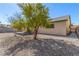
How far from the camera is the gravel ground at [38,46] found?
7.74 feet

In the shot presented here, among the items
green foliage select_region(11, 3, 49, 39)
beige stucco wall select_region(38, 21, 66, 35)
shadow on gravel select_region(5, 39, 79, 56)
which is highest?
green foliage select_region(11, 3, 49, 39)

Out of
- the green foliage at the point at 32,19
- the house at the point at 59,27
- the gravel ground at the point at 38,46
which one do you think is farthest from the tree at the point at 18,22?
the house at the point at 59,27

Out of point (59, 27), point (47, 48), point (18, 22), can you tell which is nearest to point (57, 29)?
point (59, 27)

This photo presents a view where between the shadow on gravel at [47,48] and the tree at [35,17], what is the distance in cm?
15

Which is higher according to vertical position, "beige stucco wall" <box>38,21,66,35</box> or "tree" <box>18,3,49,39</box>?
"tree" <box>18,3,49,39</box>

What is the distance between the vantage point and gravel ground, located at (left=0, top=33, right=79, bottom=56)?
236cm

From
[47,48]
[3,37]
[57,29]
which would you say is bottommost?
[47,48]

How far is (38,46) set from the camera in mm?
2506

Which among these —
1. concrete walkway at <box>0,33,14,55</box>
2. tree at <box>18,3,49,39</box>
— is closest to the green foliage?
tree at <box>18,3,49,39</box>

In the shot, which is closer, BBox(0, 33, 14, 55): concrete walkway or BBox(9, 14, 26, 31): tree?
BBox(0, 33, 14, 55): concrete walkway

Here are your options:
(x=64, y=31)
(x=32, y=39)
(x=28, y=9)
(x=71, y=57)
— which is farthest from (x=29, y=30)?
(x=71, y=57)

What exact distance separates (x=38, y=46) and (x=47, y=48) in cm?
16

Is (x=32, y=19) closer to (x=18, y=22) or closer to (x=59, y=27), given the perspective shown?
(x=18, y=22)

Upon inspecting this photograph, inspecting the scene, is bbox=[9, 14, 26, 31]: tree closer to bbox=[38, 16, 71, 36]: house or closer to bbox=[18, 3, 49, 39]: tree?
bbox=[18, 3, 49, 39]: tree
